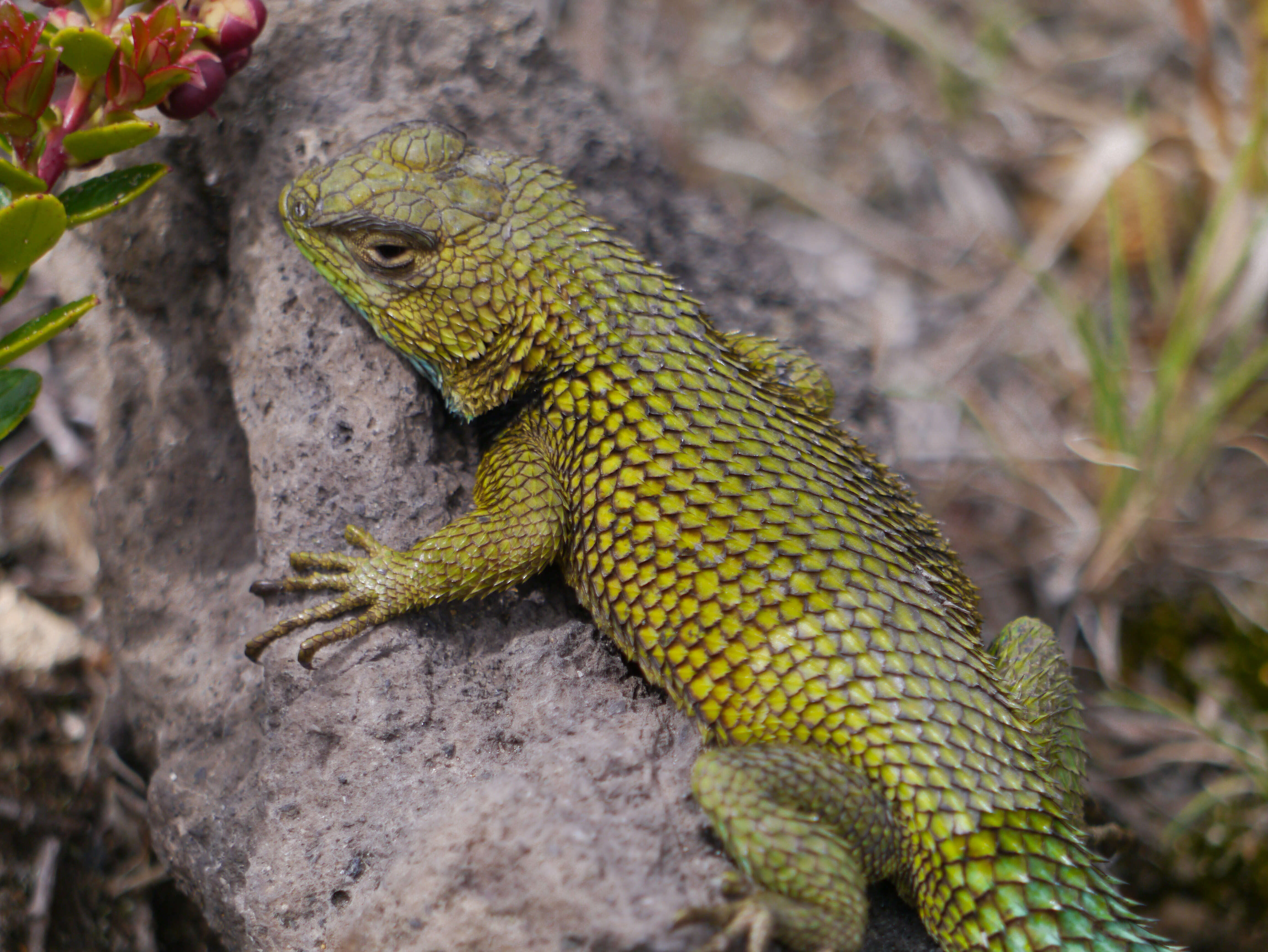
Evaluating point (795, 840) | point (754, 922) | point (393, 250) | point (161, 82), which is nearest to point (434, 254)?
point (393, 250)

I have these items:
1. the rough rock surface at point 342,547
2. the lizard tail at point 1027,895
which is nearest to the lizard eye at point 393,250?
the rough rock surface at point 342,547

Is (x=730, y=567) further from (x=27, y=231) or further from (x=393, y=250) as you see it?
(x=27, y=231)

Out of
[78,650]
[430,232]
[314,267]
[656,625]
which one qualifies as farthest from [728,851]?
[78,650]

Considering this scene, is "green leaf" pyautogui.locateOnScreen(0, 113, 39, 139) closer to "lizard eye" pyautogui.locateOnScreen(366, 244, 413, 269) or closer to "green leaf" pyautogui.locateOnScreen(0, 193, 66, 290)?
"green leaf" pyautogui.locateOnScreen(0, 193, 66, 290)

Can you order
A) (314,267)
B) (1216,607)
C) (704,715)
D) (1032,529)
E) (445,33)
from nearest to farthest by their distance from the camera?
(704,715)
(314,267)
(445,33)
(1216,607)
(1032,529)

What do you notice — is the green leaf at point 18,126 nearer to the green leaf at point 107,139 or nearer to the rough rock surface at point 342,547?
the green leaf at point 107,139

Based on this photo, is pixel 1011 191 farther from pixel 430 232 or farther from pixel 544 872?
pixel 544 872

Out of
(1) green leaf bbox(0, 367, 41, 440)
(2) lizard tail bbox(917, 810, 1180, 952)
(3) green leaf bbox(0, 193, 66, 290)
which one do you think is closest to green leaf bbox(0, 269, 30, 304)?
(3) green leaf bbox(0, 193, 66, 290)
